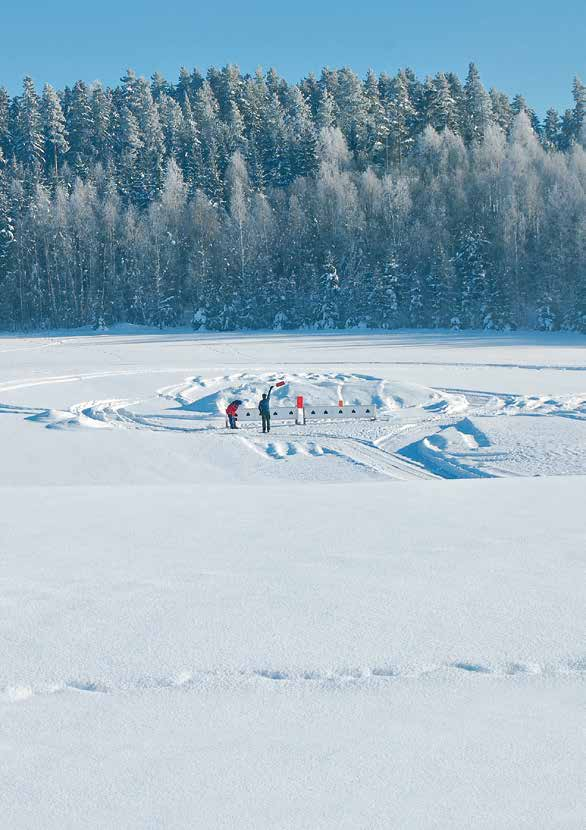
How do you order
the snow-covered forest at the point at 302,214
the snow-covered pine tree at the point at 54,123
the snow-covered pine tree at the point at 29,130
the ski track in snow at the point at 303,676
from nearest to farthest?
the ski track in snow at the point at 303,676
the snow-covered forest at the point at 302,214
the snow-covered pine tree at the point at 29,130
the snow-covered pine tree at the point at 54,123

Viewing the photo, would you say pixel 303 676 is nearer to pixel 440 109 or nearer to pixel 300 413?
pixel 300 413

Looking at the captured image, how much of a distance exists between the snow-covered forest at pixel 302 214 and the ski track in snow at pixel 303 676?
146 feet

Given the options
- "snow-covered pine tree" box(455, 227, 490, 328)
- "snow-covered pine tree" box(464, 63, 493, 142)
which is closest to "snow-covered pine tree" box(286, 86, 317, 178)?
"snow-covered pine tree" box(464, 63, 493, 142)

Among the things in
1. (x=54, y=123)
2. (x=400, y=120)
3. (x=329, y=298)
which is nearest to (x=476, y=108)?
(x=400, y=120)

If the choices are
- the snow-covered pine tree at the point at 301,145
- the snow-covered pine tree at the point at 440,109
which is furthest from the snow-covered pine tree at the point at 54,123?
the snow-covered pine tree at the point at 440,109

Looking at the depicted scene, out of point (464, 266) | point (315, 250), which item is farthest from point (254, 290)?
point (464, 266)

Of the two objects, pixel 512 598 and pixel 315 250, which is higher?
pixel 315 250

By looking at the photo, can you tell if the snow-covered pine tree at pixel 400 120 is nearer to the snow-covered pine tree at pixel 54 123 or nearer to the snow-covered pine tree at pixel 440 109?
the snow-covered pine tree at pixel 440 109

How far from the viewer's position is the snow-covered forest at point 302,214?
50938mm

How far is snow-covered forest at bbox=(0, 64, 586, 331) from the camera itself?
50.9m

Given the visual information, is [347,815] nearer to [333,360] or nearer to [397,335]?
[333,360]

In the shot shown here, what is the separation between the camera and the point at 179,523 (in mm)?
6488

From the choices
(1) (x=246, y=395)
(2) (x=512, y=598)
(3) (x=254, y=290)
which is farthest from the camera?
(3) (x=254, y=290)

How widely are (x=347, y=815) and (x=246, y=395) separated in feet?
51.7
